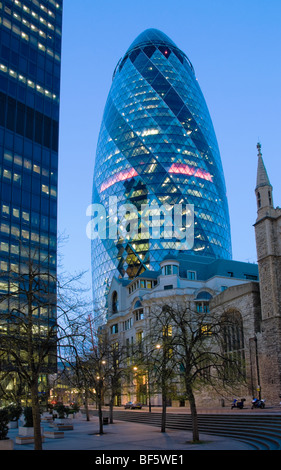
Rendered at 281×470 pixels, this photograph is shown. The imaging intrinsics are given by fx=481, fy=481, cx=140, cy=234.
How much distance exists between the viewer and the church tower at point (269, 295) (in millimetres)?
45500

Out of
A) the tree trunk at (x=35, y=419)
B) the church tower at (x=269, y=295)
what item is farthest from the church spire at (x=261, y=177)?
the tree trunk at (x=35, y=419)

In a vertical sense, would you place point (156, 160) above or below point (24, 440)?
above

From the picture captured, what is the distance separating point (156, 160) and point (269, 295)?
7675cm

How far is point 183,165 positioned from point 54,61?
4065 cm

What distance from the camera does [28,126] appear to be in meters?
89.2

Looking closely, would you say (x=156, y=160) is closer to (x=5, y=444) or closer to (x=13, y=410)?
(x=13, y=410)

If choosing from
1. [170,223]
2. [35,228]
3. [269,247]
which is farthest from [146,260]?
[269,247]

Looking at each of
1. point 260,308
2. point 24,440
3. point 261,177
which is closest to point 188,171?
point 261,177

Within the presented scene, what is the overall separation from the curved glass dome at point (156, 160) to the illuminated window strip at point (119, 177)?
0.25m

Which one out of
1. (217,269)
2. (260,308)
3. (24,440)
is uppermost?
(217,269)

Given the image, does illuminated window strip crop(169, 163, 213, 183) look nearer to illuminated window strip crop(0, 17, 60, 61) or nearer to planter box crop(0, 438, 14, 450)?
illuminated window strip crop(0, 17, 60, 61)

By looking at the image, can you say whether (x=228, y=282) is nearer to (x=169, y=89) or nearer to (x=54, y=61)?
(x=54, y=61)

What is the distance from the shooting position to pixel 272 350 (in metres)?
46.2

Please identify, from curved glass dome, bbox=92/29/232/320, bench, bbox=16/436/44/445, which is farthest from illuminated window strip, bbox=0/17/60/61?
bench, bbox=16/436/44/445
